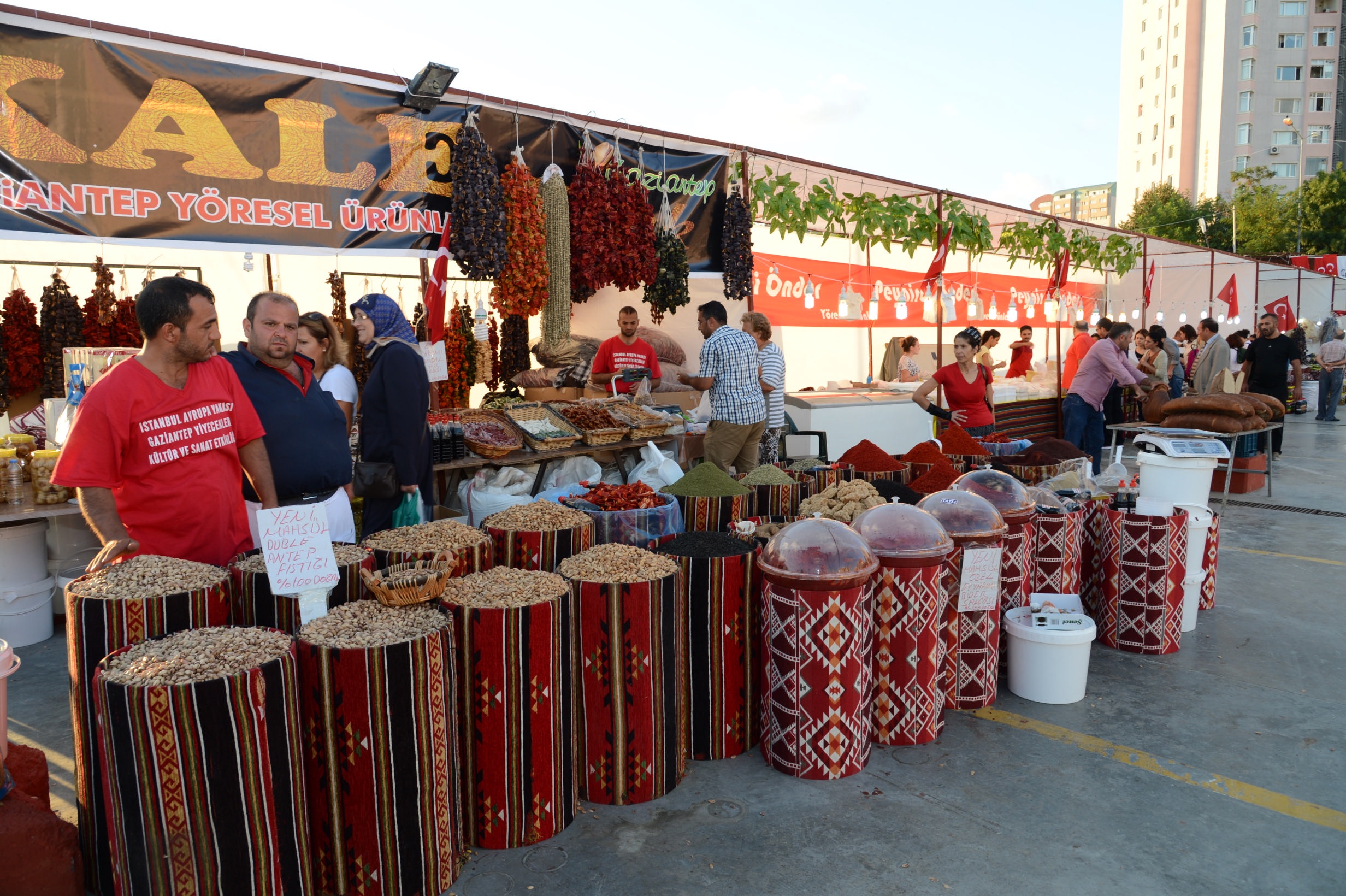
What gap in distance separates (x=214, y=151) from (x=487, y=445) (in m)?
2.21

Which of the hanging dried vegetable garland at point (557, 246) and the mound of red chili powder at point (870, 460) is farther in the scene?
the hanging dried vegetable garland at point (557, 246)

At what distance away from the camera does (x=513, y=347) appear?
258 inches

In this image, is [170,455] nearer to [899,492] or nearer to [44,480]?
[44,480]

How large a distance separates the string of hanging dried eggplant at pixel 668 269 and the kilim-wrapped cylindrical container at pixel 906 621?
155 inches

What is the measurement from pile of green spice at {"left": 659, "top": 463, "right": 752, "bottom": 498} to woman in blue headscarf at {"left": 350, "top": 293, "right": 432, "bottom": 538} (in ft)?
4.10

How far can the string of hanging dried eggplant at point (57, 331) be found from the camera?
4930 mm

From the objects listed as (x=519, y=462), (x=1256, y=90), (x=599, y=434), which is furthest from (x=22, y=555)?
(x=1256, y=90)

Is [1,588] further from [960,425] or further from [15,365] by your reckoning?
[960,425]

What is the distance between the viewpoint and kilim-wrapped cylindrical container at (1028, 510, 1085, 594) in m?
3.99

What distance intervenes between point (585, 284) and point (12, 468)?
3.71m

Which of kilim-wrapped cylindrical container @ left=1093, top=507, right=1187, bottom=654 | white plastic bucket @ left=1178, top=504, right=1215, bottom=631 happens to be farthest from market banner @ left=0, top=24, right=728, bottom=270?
white plastic bucket @ left=1178, top=504, right=1215, bottom=631

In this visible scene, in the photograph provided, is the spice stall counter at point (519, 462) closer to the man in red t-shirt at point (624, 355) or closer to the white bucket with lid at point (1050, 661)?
the man in red t-shirt at point (624, 355)

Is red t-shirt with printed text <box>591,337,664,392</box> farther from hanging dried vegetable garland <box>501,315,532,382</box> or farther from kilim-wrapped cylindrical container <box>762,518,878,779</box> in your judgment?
kilim-wrapped cylindrical container <box>762,518,878,779</box>

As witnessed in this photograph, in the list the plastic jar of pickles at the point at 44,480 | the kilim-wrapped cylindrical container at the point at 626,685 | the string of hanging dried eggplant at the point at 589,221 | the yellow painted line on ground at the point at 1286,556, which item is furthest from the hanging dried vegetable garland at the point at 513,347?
the yellow painted line on ground at the point at 1286,556
